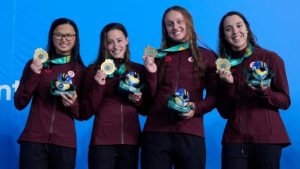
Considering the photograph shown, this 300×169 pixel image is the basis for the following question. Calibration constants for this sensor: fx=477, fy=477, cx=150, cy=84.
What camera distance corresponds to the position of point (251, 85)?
230 cm

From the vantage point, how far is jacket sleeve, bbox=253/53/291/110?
2.37m

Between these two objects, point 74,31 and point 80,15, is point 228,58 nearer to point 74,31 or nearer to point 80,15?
point 74,31

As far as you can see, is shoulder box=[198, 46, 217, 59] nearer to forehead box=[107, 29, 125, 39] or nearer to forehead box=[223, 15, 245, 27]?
Result: forehead box=[223, 15, 245, 27]

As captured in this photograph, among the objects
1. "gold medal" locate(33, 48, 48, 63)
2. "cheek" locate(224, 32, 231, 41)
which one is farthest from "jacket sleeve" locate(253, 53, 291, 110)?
"gold medal" locate(33, 48, 48, 63)

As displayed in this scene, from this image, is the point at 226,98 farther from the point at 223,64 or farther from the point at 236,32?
the point at 236,32

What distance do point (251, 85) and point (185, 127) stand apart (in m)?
0.39

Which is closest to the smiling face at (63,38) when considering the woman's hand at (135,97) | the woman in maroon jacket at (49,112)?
the woman in maroon jacket at (49,112)

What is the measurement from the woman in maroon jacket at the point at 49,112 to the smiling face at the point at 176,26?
0.56 m

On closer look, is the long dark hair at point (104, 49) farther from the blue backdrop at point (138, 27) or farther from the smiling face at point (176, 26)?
the blue backdrop at point (138, 27)

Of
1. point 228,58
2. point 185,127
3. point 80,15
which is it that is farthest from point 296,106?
point 80,15

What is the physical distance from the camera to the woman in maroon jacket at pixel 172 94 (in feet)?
7.81

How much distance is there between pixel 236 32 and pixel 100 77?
0.76 m

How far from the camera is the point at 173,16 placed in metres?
2.56

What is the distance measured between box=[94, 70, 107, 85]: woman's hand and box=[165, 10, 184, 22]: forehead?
46cm
